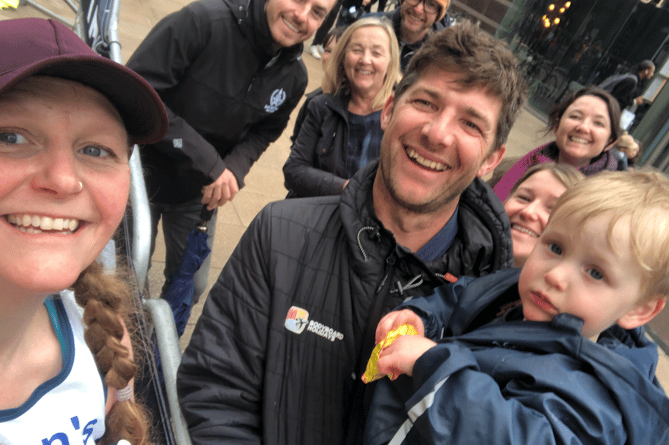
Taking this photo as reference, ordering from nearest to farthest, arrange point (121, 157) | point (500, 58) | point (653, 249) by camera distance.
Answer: point (121, 157), point (653, 249), point (500, 58)

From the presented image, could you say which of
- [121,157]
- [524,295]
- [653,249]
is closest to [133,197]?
[121,157]

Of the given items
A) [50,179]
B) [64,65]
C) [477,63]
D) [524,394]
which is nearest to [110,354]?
[50,179]

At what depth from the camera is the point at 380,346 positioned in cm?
133

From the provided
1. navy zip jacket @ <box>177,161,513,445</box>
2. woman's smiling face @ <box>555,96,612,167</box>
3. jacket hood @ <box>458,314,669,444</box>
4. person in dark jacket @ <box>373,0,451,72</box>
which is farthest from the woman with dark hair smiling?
jacket hood @ <box>458,314,669,444</box>

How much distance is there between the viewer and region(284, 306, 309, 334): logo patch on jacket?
1520 millimetres

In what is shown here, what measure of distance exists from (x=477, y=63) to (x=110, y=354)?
1.49m

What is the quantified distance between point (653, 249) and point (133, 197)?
5.16ft

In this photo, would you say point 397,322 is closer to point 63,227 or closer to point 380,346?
point 380,346

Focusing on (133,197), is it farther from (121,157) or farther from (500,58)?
(500,58)

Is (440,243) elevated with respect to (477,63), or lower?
lower

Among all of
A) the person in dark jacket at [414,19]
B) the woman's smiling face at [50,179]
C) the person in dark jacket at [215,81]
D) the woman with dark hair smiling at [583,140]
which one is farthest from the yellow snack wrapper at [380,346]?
the person in dark jacket at [414,19]

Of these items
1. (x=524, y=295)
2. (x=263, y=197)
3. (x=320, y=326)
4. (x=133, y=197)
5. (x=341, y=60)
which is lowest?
(x=263, y=197)

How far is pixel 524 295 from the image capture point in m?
1.41

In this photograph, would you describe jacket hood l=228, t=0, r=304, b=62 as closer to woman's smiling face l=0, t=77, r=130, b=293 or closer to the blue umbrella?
the blue umbrella
